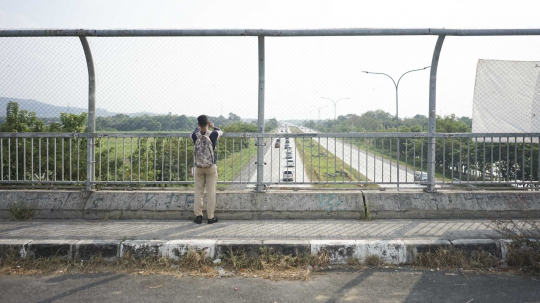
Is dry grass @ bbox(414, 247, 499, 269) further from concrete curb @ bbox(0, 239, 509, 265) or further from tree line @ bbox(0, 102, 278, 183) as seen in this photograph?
tree line @ bbox(0, 102, 278, 183)

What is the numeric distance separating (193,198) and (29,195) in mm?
2514

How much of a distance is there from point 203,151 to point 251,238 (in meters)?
1.62

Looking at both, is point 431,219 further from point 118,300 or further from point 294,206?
point 118,300

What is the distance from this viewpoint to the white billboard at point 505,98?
6867 millimetres

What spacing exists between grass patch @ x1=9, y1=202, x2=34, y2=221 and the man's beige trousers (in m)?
2.56

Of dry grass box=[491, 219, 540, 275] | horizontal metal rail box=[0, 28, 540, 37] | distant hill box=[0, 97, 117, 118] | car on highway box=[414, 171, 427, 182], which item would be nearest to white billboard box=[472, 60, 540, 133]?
horizontal metal rail box=[0, 28, 540, 37]

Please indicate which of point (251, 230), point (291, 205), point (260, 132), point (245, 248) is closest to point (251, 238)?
point (245, 248)

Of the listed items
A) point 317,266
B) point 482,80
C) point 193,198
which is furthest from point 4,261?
point 482,80

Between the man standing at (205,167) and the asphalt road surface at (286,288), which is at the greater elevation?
the man standing at (205,167)

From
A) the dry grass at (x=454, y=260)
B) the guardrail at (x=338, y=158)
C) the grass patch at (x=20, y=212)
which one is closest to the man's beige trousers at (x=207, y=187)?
the guardrail at (x=338, y=158)

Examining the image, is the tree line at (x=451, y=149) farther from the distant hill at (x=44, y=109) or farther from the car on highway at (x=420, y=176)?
the distant hill at (x=44, y=109)

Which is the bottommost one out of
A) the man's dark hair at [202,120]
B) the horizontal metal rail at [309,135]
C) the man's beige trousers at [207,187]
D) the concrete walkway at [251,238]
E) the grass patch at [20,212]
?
the concrete walkway at [251,238]

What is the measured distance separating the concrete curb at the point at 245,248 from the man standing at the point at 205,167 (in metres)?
1.20

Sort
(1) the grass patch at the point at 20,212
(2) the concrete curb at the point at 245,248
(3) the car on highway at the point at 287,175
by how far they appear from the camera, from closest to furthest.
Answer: (2) the concrete curb at the point at 245,248, (1) the grass patch at the point at 20,212, (3) the car on highway at the point at 287,175
